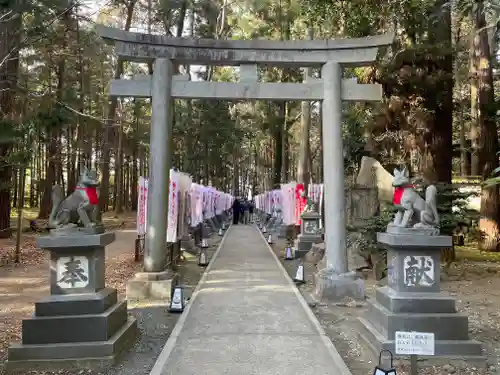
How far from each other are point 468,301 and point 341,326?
10.4ft

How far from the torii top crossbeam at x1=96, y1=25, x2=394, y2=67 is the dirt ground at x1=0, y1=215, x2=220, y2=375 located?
189 inches

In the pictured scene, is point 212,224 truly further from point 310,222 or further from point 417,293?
point 417,293

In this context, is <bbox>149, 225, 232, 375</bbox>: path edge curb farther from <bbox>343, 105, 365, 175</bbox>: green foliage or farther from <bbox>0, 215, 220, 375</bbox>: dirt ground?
<bbox>343, 105, 365, 175</bbox>: green foliage

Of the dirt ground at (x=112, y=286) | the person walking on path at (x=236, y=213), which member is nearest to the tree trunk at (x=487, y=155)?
the dirt ground at (x=112, y=286)

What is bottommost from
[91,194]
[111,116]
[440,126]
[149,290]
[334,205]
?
[149,290]

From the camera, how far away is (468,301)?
344 inches

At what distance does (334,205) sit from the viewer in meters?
8.88

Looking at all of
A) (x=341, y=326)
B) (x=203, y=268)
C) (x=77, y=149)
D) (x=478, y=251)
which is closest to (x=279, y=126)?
(x=77, y=149)

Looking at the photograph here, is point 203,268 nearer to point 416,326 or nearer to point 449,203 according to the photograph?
point 449,203

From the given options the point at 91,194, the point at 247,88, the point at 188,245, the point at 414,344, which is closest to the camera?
the point at 414,344

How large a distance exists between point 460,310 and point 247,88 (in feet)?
18.5

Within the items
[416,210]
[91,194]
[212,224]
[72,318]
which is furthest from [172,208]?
[212,224]

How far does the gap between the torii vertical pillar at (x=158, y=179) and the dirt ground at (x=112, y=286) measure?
88cm

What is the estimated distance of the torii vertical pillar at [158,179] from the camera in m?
8.82
